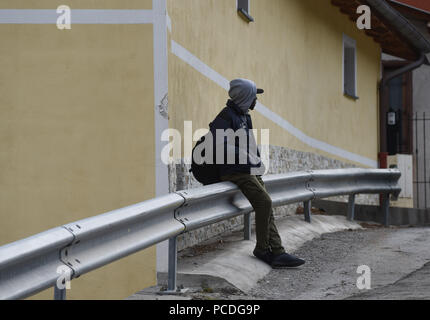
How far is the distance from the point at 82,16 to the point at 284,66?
5938mm

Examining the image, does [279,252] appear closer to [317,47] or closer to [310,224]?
[310,224]

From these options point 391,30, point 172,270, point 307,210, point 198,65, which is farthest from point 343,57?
point 172,270

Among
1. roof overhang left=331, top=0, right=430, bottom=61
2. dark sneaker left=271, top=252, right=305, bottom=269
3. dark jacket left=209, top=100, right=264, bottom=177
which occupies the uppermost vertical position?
roof overhang left=331, top=0, right=430, bottom=61

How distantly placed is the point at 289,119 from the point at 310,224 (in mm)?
3926

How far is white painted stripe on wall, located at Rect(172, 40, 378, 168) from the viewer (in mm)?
7749

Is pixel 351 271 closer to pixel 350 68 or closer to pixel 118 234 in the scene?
pixel 118 234

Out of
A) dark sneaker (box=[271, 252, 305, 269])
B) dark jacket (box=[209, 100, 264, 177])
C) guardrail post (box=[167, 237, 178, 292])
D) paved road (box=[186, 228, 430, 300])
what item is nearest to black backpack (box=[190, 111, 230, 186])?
dark jacket (box=[209, 100, 264, 177])

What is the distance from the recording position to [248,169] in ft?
21.5

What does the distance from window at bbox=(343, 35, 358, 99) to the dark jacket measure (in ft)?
36.1

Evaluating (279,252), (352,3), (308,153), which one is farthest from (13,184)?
(352,3)

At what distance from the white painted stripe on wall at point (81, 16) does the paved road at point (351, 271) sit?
254 cm

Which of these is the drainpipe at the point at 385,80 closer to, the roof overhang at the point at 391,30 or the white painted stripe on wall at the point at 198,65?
the roof overhang at the point at 391,30

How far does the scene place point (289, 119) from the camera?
1268 centimetres

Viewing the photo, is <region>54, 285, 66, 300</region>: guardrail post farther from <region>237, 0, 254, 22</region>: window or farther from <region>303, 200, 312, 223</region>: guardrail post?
<region>237, 0, 254, 22</region>: window
